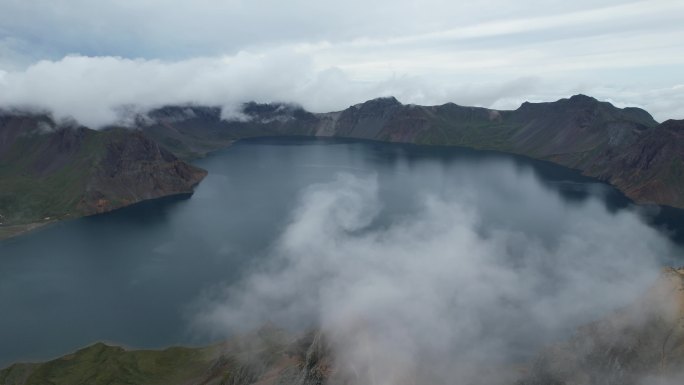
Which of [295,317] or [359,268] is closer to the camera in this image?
[295,317]

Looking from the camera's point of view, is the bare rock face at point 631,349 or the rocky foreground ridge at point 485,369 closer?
the bare rock face at point 631,349

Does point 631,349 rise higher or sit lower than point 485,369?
higher

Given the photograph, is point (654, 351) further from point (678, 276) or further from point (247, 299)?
point (247, 299)

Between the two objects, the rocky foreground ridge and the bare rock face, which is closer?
the bare rock face

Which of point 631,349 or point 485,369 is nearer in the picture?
point 631,349

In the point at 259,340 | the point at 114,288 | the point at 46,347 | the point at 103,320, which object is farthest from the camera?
the point at 114,288

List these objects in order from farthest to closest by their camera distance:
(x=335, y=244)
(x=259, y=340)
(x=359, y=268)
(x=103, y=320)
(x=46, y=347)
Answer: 1. (x=335, y=244)
2. (x=359, y=268)
3. (x=103, y=320)
4. (x=46, y=347)
5. (x=259, y=340)

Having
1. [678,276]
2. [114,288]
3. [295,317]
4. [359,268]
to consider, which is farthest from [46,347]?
[678,276]

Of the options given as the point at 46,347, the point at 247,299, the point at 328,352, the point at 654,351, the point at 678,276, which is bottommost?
the point at 46,347
